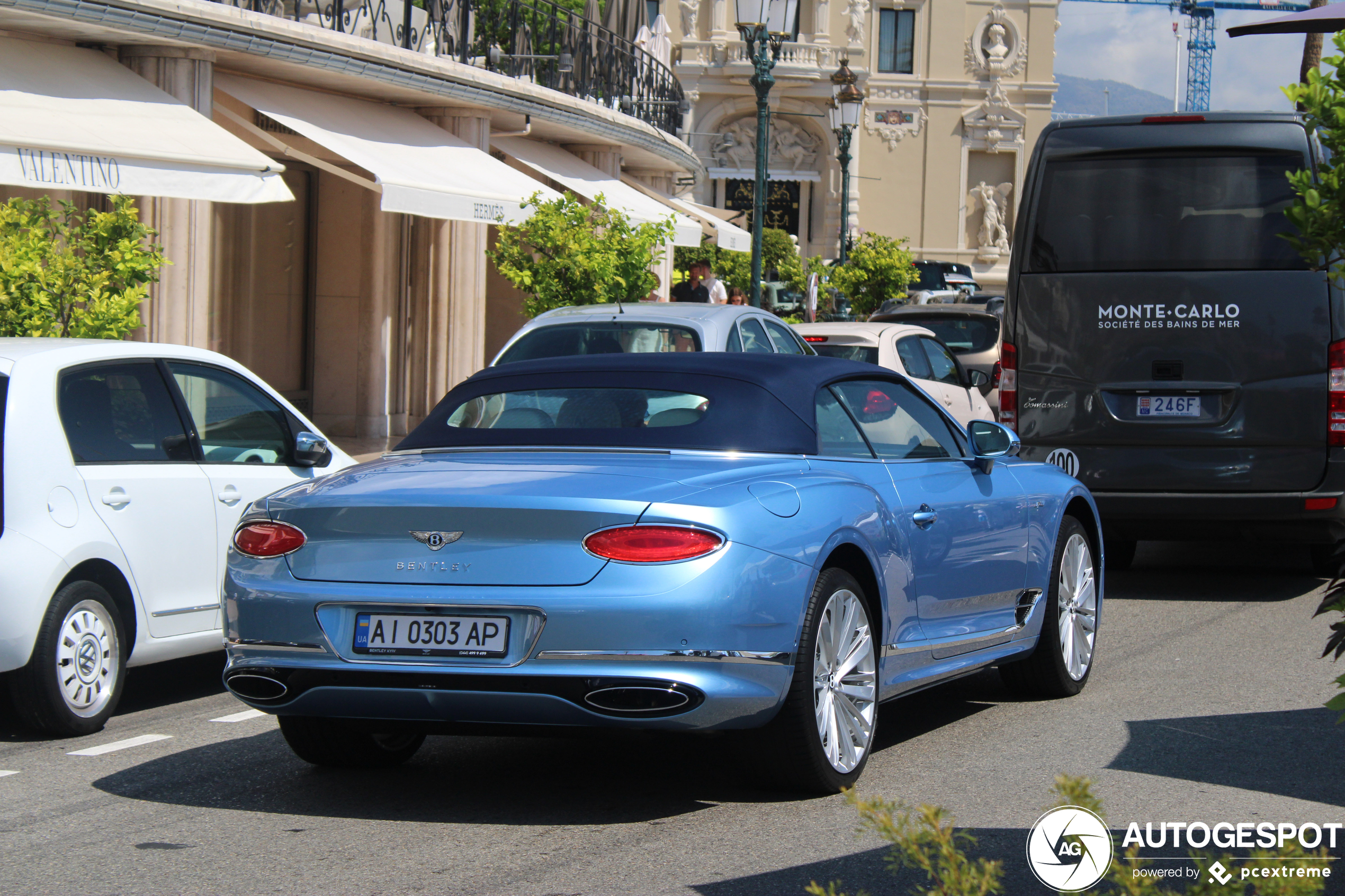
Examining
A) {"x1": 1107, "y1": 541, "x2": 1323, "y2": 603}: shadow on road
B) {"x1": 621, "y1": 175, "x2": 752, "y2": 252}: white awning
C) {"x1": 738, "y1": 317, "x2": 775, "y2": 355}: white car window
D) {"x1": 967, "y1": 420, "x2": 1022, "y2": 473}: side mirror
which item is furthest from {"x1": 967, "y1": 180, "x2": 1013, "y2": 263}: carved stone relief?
{"x1": 967, "y1": 420, "x2": 1022, "y2": 473}: side mirror

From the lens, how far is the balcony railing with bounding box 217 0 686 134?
1730 centimetres

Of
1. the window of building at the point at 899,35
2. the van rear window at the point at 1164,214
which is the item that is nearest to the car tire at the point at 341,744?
the van rear window at the point at 1164,214

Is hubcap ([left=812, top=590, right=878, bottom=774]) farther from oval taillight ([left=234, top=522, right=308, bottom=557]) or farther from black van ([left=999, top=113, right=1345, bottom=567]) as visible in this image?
black van ([left=999, top=113, right=1345, bottom=567])

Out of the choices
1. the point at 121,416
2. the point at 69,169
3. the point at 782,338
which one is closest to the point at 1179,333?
the point at 782,338

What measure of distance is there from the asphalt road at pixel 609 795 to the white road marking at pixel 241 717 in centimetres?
5

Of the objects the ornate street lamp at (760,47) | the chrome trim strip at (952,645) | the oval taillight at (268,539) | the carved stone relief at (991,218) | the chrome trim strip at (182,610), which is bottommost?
the chrome trim strip at (182,610)

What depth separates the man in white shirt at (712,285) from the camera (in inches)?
792

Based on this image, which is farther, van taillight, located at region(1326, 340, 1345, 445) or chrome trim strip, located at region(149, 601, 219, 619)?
van taillight, located at region(1326, 340, 1345, 445)

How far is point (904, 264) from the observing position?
112 feet

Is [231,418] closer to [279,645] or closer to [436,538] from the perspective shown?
[279,645]

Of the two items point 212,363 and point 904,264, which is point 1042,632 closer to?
point 212,363

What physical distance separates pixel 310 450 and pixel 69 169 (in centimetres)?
506

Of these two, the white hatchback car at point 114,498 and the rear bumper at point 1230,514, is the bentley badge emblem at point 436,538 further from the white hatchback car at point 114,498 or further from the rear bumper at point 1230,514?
the rear bumper at point 1230,514

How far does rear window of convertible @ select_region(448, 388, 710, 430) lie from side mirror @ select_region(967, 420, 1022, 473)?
1.50 m
